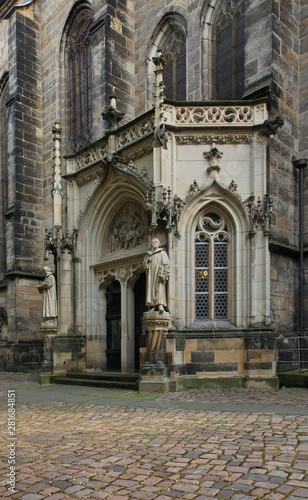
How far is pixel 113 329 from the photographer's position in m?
13.4

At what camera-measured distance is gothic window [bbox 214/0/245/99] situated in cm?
1335

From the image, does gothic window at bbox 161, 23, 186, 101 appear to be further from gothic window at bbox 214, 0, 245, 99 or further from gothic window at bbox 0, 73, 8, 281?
gothic window at bbox 0, 73, 8, 281

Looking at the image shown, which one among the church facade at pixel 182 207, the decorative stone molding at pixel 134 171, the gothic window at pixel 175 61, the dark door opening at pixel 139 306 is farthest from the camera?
the gothic window at pixel 175 61

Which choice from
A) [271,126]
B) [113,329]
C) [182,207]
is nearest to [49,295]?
[113,329]

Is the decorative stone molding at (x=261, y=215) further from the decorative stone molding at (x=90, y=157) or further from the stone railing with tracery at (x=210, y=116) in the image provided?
the decorative stone molding at (x=90, y=157)

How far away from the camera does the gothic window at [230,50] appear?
43.8ft

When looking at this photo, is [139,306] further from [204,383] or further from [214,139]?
[214,139]

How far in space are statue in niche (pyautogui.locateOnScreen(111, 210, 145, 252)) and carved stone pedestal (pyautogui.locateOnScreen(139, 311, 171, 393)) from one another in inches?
131

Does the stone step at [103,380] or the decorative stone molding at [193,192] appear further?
the decorative stone molding at [193,192]

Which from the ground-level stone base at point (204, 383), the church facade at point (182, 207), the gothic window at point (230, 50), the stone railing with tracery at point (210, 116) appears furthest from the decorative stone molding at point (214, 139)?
the ground-level stone base at point (204, 383)

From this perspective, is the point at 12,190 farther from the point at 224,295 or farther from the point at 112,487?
the point at 112,487

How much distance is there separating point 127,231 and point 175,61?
6510 millimetres

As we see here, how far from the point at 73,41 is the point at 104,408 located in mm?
15163

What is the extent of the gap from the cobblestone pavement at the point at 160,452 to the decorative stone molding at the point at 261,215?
3.62 meters
